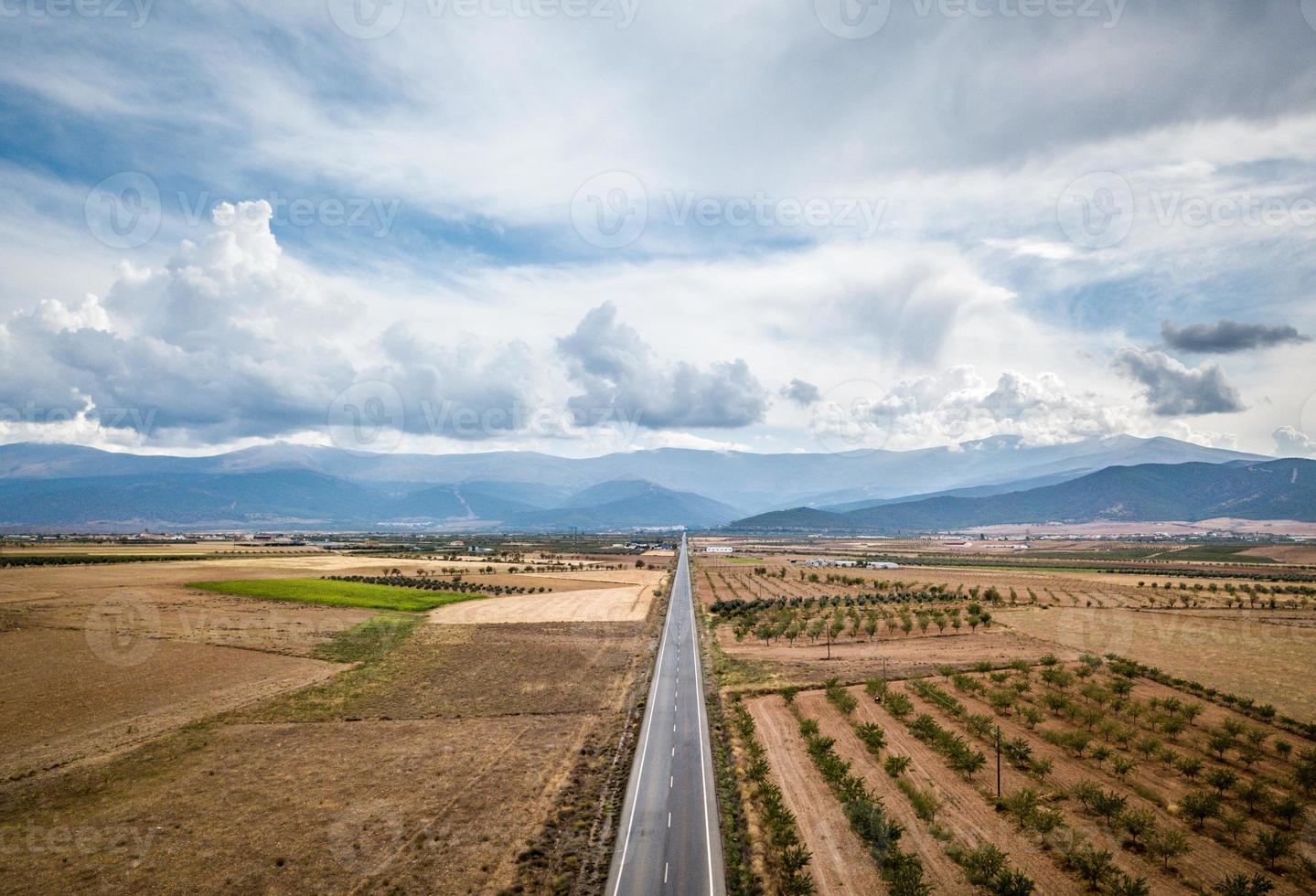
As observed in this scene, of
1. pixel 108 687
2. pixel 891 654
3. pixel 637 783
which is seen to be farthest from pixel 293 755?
pixel 891 654

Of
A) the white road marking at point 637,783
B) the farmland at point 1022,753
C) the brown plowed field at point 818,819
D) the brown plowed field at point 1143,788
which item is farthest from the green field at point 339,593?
the brown plowed field at point 1143,788

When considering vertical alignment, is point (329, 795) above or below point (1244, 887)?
below

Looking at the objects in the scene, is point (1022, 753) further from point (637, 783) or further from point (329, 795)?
point (329, 795)

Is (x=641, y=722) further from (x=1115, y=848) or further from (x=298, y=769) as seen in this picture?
(x=1115, y=848)

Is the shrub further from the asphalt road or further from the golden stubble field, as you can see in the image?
the golden stubble field

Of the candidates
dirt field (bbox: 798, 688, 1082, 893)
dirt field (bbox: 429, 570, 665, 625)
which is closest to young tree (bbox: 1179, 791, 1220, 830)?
dirt field (bbox: 798, 688, 1082, 893)

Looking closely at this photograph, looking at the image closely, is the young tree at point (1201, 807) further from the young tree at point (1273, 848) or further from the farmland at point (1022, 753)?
the young tree at point (1273, 848)
